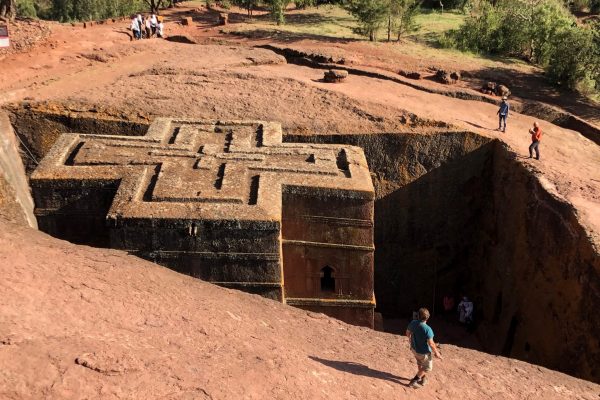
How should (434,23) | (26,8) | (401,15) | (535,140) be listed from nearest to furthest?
(535,140), (401,15), (434,23), (26,8)

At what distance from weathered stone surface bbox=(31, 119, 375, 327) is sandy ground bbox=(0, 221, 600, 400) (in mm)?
467

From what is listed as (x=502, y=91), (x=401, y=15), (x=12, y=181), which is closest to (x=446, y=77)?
(x=502, y=91)

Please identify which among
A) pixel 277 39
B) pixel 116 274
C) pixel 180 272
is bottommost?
pixel 180 272

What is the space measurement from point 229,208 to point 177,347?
8.22 feet

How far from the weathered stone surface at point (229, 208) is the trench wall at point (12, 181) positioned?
194 centimetres

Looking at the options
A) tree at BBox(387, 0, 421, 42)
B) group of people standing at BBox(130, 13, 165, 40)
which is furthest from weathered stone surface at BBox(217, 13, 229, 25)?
tree at BBox(387, 0, 421, 42)

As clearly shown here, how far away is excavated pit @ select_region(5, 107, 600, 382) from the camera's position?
32.7 feet

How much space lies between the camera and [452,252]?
41.7 feet


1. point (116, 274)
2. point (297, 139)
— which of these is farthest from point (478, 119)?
point (116, 274)

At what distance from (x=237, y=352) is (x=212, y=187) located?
2991mm

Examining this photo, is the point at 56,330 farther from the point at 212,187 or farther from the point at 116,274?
the point at 212,187

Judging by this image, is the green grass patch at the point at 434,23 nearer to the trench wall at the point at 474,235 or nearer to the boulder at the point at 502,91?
the boulder at the point at 502,91

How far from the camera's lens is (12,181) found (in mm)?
10820

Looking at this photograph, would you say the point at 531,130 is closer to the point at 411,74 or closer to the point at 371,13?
the point at 411,74
